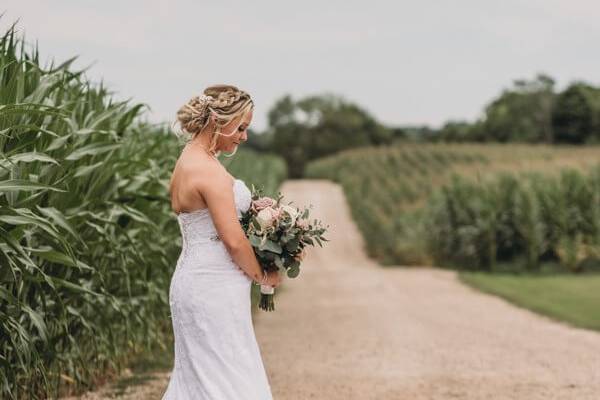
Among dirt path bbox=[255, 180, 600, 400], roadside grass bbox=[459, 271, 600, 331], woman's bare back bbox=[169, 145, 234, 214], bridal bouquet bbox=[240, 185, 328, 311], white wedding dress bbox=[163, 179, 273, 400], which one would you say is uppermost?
woman's bare back bbox=[169, 145, 234, 214]

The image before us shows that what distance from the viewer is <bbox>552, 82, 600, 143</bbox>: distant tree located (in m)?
59.0

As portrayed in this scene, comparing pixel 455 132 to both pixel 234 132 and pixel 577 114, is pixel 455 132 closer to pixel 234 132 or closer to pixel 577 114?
pixel 577 114

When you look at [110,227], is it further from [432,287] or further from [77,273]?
[432,287]

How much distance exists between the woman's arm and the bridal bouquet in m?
0.14

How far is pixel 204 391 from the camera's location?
4.05 metres

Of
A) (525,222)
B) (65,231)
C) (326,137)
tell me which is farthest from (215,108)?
(326,137)

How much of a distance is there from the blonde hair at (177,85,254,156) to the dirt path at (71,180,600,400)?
340 cm

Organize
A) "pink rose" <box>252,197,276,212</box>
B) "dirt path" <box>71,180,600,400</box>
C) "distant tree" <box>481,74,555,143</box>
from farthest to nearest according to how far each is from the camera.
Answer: "distant tree" <box>481,74,555,143</box> → "dirt path" <box>71,180,600,400</box> → "pink rose" <box>252,197,276,212</box>

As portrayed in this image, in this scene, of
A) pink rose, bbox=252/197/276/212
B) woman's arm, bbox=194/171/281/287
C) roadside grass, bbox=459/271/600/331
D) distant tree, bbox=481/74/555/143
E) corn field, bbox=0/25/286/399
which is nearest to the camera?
woman's arm, bbox=194/171/281/287

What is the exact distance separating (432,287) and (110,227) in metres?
12.0

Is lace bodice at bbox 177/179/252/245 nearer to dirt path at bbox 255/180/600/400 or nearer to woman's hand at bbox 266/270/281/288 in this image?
woman's hand at bbox 266/270/281/288


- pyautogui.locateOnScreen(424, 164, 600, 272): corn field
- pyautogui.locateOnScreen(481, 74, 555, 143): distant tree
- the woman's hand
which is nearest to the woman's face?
the woman's hand

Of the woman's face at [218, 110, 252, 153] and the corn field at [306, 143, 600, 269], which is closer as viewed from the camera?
the woman's face at [218, 110, 252, 153]

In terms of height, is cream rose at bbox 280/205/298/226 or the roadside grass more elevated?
cream rose at bbox 280/205/298/226
